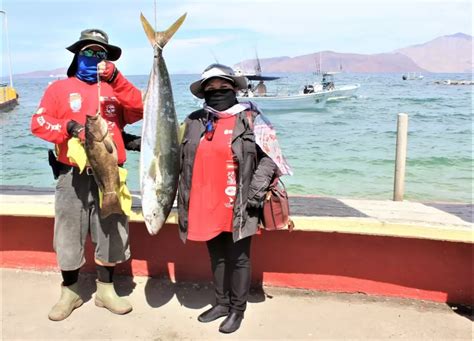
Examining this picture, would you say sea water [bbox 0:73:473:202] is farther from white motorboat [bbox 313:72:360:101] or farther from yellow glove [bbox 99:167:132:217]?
yellow glove [bbox 99:167:132:217]

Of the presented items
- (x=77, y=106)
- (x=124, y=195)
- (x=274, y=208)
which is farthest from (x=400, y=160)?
(x=77, y=106)

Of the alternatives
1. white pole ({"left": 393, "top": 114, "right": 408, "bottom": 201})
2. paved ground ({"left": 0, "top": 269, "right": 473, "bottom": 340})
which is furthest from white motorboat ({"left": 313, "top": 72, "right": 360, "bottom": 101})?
paved ground ({"left": 0, "top": 269, "right": 473, "bottom": 340})

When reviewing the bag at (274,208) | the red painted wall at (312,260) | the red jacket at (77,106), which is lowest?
the red painted wall at (312,260)

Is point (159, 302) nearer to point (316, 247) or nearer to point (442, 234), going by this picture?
point (316, 247)

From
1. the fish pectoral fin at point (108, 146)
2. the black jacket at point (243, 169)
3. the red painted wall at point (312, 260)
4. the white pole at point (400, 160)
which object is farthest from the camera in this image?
the white pole at point (400, 160)

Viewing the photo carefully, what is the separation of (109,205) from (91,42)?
1049 millimetres

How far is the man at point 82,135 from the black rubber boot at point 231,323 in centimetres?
73

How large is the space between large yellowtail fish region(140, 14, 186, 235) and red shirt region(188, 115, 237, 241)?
9.2 inches

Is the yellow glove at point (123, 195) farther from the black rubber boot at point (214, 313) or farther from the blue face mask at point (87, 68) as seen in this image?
the black rubber boot at point (214, 313)

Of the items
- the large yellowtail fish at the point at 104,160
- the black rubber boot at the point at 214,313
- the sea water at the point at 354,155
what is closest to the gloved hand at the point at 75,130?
the large yellowtail fish at the point at 104,160

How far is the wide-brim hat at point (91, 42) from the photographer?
9.76 ft

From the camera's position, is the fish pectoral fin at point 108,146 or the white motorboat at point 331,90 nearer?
the fish pectoral fin at point 108,146

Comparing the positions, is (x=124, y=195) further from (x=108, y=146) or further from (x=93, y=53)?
(x=93, y=53)

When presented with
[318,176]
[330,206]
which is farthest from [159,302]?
[318,176]
